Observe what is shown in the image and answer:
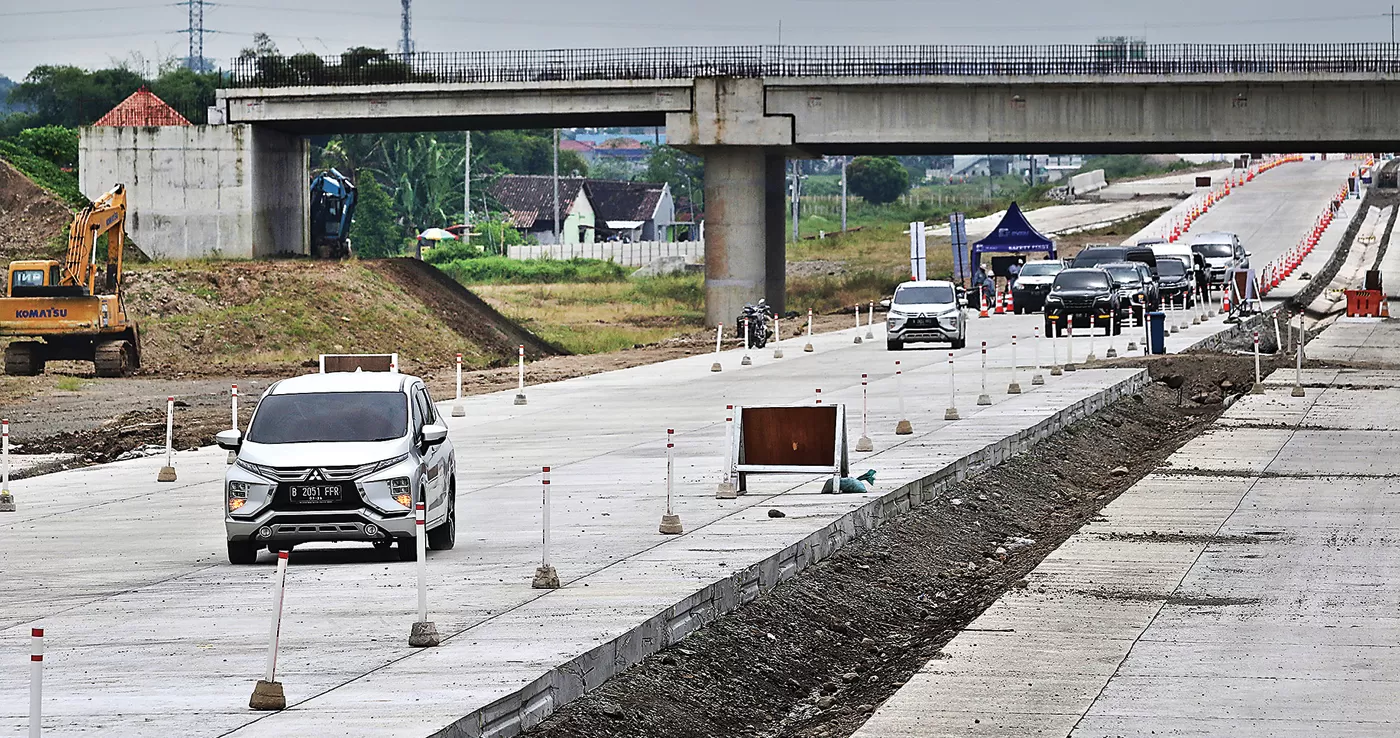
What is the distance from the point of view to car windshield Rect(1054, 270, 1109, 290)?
5562 cm

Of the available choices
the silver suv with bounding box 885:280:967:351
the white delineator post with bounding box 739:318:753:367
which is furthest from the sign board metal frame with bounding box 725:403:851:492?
the silver suv with bounding box 885:280:967:351

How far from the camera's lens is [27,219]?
6669 cm

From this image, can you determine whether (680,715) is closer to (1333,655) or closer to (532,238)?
(1333,655)

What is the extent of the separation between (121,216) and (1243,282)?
34.0m

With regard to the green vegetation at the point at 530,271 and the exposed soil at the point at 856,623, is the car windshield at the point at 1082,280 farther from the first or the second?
the green vegetation at the point at 530,271

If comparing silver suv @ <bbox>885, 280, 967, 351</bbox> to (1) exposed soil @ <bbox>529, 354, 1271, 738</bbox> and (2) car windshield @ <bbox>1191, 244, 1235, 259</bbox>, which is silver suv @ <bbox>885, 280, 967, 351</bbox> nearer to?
(1) exposed soil @ <bbox>529, 354, 1271, 738</bbox>

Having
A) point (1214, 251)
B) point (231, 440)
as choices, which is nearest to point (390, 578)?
point (231, 440)

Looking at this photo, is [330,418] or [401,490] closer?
[401,490]

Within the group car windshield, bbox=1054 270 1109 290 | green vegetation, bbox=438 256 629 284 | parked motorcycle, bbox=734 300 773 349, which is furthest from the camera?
green vegetation, bbox=438 256 629 284

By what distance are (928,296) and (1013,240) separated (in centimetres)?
2294

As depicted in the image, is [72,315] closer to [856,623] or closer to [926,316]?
[926,316]

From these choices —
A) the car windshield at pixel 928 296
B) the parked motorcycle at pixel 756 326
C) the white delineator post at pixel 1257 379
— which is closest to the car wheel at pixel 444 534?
the white delineator post at pixel 1257 379

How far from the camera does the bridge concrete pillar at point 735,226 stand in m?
66.7

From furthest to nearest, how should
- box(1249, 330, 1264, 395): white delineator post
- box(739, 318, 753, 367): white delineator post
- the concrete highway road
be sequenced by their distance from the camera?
box(739, 318, 753, 367): white delineator post → box(1249, 330, 1264, 395): white delineator post → the concrete highway road
